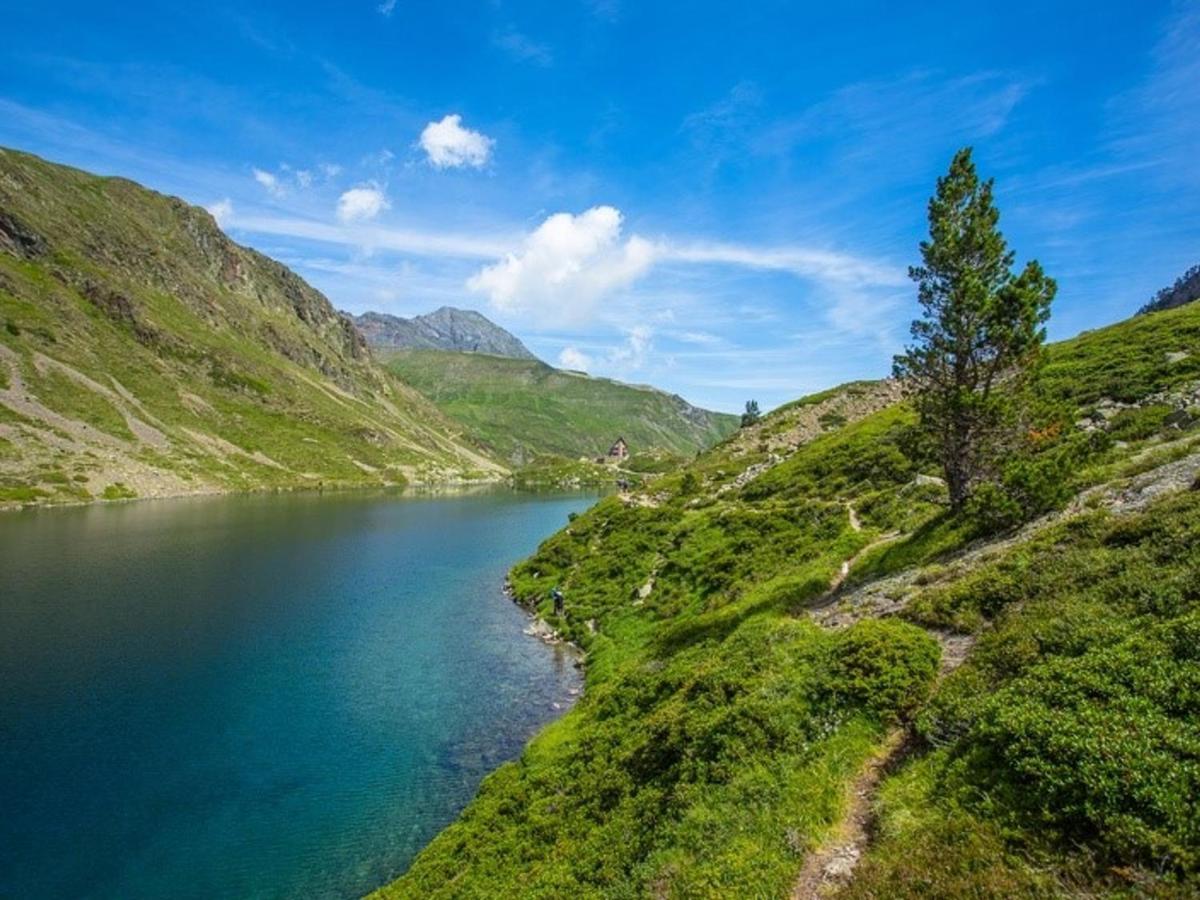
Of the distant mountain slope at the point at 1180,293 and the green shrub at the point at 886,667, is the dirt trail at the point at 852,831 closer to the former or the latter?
the green shrub at the point at 886,667

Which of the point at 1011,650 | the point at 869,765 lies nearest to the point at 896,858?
the point at 869,765

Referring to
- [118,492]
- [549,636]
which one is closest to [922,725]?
[549,636]

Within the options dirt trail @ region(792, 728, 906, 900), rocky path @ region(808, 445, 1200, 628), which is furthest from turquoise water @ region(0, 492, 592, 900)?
rocky path @ region(808, 445, 1200, 628)

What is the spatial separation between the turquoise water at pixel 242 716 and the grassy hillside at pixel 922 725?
224 inches

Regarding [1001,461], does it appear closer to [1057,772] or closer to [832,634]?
[832,634]

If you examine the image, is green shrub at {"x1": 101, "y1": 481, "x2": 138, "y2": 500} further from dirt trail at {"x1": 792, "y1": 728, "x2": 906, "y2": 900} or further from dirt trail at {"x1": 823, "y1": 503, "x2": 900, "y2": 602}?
dirt trail at {"x1": 792, "y1": 728, "x2": 906, "y2": 900}

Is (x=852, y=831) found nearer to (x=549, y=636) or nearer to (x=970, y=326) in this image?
(x=970, y=326)

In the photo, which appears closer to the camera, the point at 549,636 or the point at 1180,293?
the point at 549,636

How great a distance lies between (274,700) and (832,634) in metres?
38.1

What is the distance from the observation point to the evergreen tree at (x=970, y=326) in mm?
32562

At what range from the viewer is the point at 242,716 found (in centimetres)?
4078

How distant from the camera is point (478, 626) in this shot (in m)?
63.4

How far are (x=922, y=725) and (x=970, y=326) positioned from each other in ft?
82.2

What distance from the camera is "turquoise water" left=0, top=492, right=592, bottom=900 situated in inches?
1078
